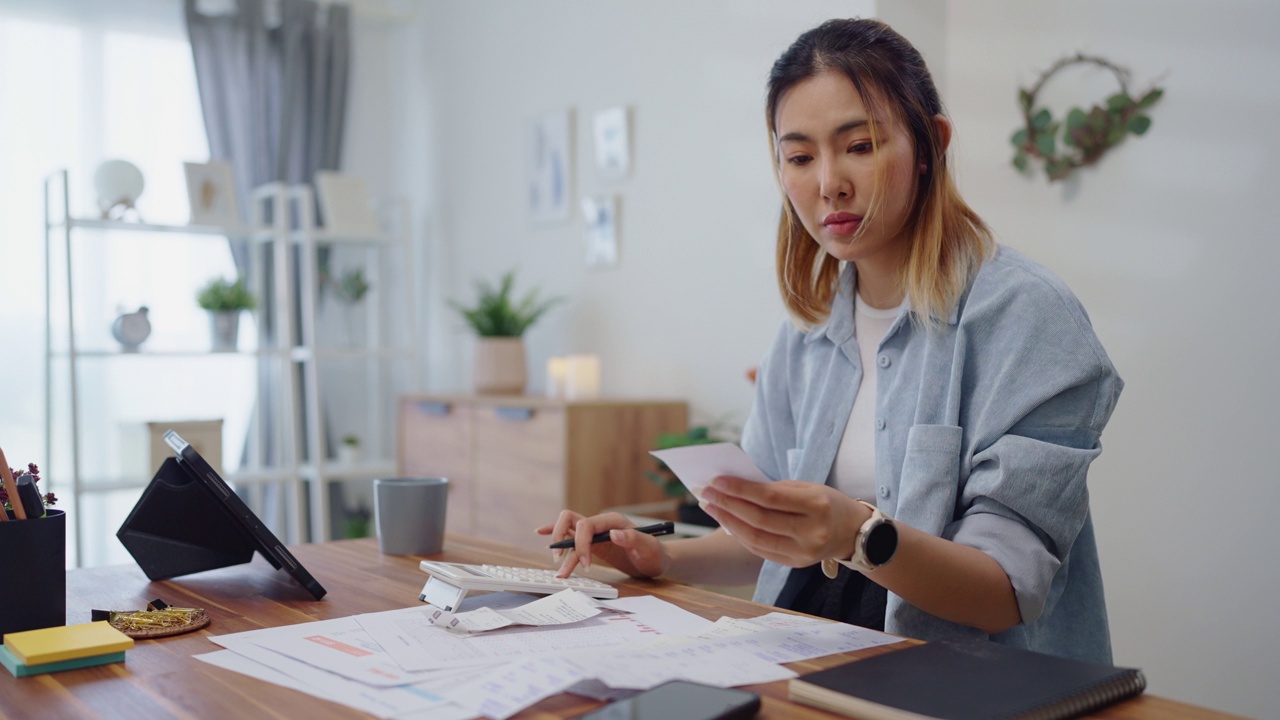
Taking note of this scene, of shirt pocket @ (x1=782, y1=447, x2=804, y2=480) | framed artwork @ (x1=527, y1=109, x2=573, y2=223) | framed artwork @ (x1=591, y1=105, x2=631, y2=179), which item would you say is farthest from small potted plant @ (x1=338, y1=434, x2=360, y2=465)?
shirt pocket @ (x1=782, y1=447, x2=804, y2=480)

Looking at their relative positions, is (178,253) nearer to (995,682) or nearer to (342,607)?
(342,607)

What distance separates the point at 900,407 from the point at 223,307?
2.95 meters

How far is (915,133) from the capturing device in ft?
4.27

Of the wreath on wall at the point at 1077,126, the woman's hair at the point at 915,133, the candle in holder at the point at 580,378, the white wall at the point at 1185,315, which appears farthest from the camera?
the candle in holder at the point at 580,378

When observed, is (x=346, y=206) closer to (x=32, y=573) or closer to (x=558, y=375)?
(x=558, y=375)

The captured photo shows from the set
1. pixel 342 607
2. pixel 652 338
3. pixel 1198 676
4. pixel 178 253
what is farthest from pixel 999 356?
pixel 178 253

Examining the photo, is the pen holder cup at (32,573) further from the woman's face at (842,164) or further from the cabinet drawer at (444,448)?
the cabinet drawer at (444,448)

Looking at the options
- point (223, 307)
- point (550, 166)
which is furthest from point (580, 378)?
point (223, 307)

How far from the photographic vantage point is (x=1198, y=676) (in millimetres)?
2217

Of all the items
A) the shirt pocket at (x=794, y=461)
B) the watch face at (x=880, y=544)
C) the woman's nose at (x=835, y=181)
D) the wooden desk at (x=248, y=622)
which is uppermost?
the woman's nose at (x=835, y=181)

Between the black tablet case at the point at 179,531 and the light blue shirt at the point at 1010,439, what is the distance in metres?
0.77

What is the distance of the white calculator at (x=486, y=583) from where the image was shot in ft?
3.48

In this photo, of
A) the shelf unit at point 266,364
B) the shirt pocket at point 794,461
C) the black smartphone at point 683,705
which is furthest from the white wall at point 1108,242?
the black smartphone at point 683,705

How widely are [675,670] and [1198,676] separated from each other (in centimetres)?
188
